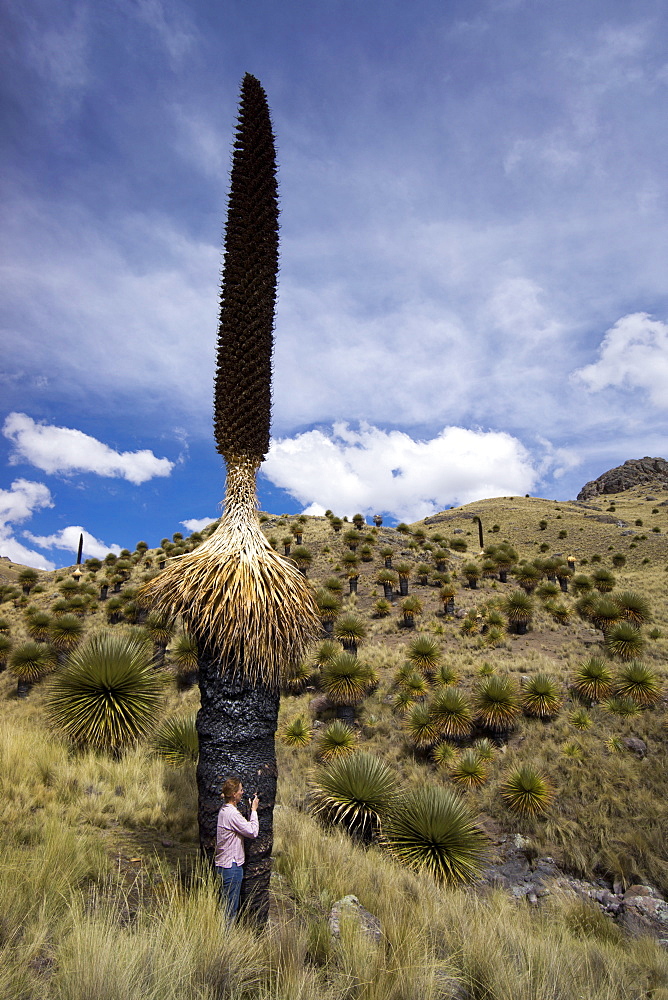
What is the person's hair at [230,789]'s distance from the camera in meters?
4.83

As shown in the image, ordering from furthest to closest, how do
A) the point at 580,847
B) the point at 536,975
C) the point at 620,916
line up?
the point at 580,847
the point at 620,916
the point at 536,975

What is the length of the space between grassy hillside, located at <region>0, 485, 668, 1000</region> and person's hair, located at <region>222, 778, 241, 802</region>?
786 millimetres

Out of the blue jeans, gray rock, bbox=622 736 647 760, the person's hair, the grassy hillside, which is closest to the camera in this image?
the grassy hillside

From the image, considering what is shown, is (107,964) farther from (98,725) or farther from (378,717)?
(378,717)

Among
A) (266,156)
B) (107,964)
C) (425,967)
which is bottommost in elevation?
(425,967)

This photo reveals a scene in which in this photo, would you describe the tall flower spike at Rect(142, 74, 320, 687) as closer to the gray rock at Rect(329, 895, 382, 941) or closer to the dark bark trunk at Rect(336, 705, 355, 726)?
the gray rock at Rect(329, 895, 382, 941)

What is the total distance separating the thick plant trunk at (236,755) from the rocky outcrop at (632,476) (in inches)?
4911

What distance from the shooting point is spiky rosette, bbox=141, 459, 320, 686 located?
198 inches

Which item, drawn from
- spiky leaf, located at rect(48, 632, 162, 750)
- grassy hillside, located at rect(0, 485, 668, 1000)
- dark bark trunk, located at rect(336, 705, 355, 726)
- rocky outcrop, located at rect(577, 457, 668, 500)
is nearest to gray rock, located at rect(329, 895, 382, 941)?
grassy hillside, located at rect(0, 485, 668, 1000)

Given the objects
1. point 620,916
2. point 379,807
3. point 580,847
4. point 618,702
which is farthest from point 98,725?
point 618,702

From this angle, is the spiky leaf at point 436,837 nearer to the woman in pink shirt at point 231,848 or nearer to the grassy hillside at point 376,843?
the grassy hillside at point 376,843

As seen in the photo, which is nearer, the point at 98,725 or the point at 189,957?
the point at 189,957

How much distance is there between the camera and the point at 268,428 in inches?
231

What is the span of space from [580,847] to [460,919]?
31.8ft
